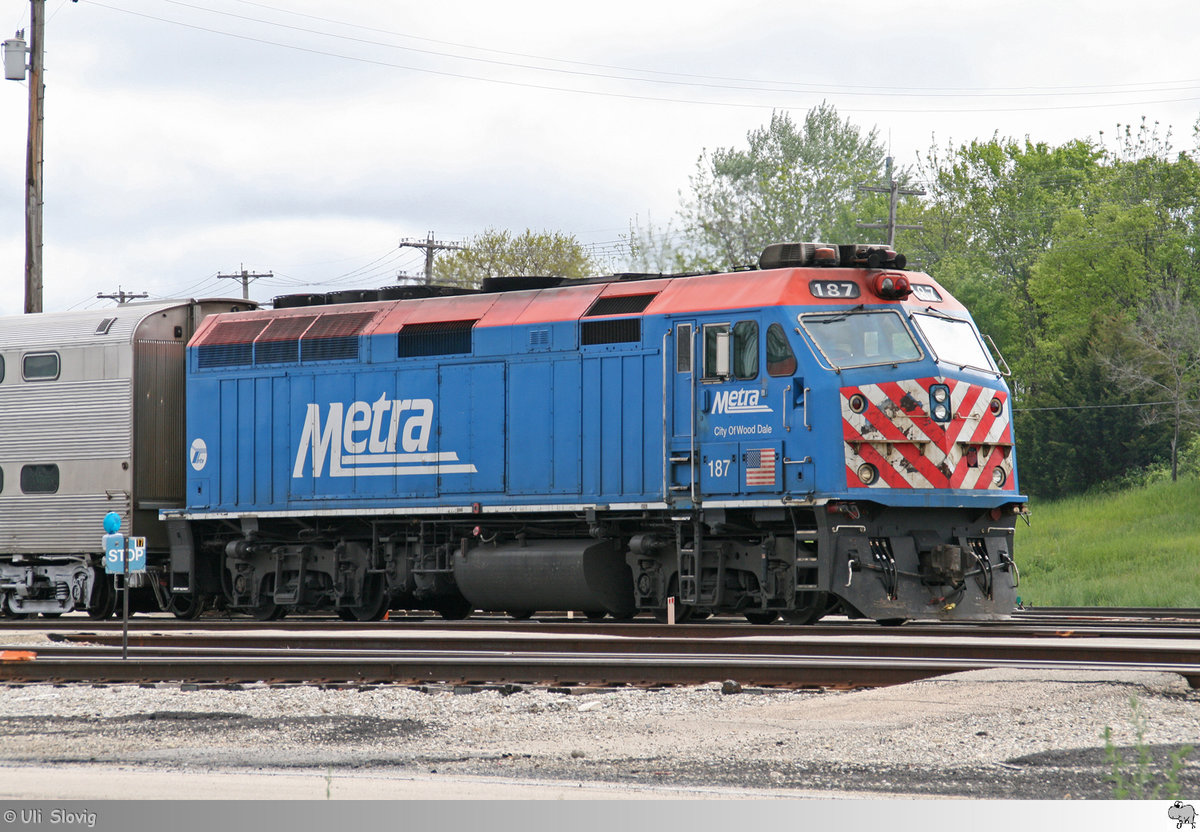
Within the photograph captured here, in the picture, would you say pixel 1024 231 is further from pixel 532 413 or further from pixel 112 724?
pixel 112 724

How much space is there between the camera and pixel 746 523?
15742 mm

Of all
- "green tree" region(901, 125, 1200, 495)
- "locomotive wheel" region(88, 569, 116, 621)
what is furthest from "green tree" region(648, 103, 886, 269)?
"locomotive wheel" region(88, 569, 116, 621)

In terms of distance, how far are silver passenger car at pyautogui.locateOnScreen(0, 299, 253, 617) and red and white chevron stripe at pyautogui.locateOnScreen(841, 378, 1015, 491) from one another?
10268mm

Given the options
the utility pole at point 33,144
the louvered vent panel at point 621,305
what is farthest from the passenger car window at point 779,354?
the utility pole at point 33,144

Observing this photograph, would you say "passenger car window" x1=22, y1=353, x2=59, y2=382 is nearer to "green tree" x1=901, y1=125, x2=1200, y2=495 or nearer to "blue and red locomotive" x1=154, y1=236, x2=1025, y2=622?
"blue and red locomotive" x1=154, y1=236, x2=1025, y2=622

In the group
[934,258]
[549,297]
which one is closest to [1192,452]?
[934,258]

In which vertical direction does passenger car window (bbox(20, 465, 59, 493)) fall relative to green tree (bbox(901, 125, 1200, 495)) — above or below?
below

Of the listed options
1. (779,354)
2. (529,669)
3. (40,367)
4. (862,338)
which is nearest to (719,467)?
(779,354)

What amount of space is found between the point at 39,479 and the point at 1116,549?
2447 centimetres

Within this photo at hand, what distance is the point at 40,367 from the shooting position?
2067cm

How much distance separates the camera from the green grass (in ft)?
91.0

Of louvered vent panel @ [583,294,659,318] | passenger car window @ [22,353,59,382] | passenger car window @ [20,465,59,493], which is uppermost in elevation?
louvered vent panel @ [583,294,659,318]

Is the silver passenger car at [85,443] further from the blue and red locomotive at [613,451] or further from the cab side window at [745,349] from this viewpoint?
the cab side window at [745,349]

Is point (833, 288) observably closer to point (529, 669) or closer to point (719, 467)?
point (719, 467)
